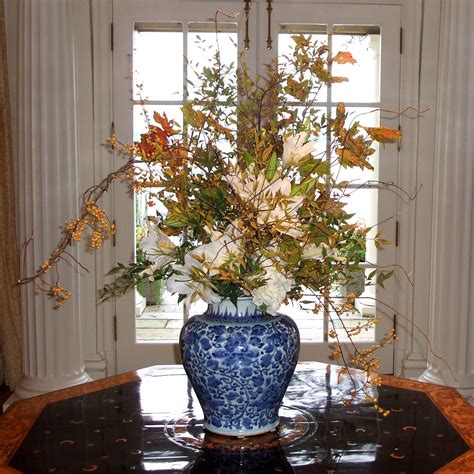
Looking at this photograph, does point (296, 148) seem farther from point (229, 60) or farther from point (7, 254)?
point (7, 254)

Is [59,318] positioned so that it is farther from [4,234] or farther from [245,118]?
[245,118]

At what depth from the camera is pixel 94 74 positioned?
3.68 metres

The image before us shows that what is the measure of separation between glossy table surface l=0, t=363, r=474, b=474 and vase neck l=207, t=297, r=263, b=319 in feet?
0.90

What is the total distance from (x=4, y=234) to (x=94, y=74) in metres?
0.94

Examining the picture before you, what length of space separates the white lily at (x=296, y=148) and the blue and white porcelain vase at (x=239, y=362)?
1.07ft

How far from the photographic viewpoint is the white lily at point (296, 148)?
56.5 inches

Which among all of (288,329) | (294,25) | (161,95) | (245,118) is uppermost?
(294,25)

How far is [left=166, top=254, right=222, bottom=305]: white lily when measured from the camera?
1.47 m

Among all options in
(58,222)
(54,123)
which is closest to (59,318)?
(58,222)

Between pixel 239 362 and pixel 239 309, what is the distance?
0.12 m

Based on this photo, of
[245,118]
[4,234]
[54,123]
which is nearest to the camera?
[245,118]

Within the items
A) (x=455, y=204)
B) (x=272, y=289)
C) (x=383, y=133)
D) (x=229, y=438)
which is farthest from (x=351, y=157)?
(x=455, y=204)

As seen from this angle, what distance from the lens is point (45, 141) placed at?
10.5 feet

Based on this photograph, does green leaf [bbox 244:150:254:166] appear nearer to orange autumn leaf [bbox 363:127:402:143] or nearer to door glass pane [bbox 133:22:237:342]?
orange autumn leaf [bbox 363:127:402:143]
